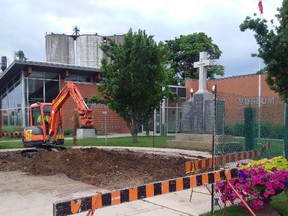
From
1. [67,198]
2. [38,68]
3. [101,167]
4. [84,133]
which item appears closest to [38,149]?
[101,167]

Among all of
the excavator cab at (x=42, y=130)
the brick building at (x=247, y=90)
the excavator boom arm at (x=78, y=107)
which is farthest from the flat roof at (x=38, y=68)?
the excavator boom arm at (x=78, y=107)

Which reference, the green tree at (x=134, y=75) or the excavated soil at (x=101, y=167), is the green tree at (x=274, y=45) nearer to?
the excavated soil at (x=101, y=167)

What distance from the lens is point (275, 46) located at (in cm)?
1114

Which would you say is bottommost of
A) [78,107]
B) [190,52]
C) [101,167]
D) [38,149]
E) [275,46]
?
[101,167]

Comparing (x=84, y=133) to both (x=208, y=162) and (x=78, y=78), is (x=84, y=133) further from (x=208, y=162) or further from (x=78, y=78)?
(x=208, y=162)

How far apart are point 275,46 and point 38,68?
28.5m

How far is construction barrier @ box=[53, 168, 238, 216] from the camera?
402 centimetres

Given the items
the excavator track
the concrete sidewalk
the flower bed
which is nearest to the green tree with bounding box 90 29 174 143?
the excavator track

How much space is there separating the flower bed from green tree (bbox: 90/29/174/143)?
51.5 ft

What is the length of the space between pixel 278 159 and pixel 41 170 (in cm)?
807

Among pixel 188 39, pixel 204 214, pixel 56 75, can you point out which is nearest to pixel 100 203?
pixel 204 214

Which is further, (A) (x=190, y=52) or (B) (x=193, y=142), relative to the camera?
(A) (x=190, y=52)

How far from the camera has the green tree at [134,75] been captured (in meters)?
21.7

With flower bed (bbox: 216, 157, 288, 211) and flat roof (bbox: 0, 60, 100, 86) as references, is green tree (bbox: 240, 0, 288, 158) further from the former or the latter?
flat roof (bbox: 0, 60, 100, 86)
